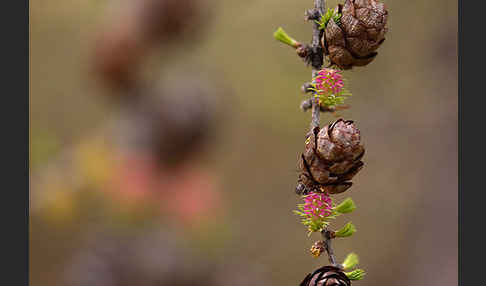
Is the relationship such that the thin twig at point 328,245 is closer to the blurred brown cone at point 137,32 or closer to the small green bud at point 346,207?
the small green bud at point 346,207

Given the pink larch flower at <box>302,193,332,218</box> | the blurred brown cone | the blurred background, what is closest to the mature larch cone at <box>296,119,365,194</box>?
the pink larch flower at <box>302,193,332,218</box>

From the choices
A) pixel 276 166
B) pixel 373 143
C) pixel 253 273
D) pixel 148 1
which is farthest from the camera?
pixel 276 166

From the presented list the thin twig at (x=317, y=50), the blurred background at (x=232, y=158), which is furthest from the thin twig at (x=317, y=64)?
the blurred background at (x=232, y=158)

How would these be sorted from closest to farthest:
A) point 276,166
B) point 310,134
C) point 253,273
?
point 310,134, point 253,273, point 276,166

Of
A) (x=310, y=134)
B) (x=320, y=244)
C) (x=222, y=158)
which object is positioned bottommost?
(x=320, y=244)

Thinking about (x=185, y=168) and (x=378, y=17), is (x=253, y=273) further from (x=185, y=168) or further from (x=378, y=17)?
(x=378, y=17)

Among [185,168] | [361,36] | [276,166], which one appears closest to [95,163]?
[185,168]

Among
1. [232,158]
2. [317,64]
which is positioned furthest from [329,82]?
[232,158]

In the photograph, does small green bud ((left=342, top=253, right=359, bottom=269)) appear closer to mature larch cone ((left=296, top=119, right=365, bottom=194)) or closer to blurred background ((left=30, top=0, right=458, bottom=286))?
mature larch cone ((left=296, top=119, right=365, bottom=194))
